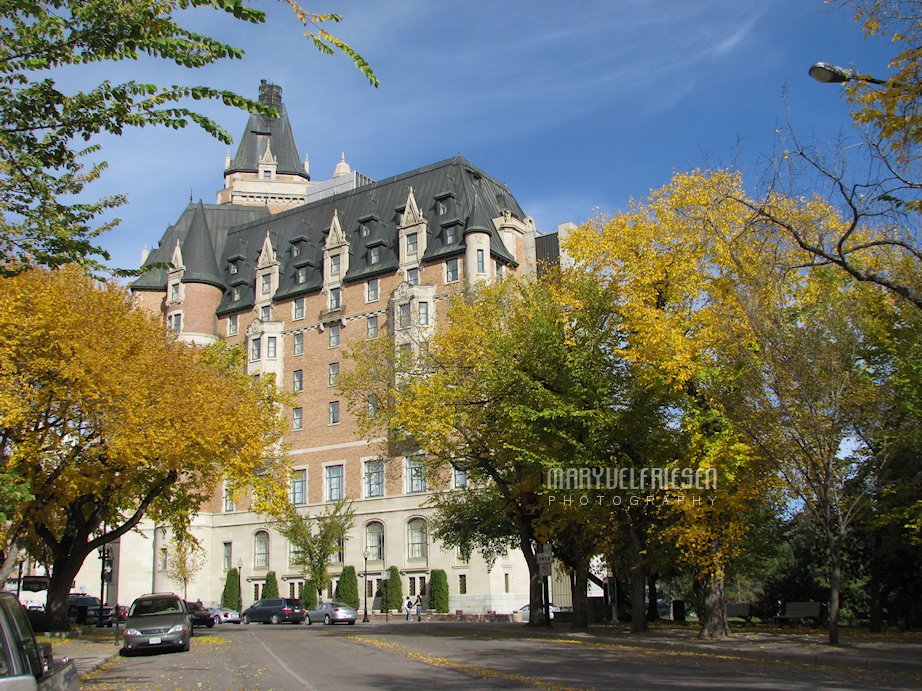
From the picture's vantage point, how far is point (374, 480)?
61000mm

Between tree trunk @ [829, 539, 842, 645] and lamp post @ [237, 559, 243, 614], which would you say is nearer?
tree trunk @ [829, 539, 842, 645]

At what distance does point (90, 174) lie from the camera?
12.0 m

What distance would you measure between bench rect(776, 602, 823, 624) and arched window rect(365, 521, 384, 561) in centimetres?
3002

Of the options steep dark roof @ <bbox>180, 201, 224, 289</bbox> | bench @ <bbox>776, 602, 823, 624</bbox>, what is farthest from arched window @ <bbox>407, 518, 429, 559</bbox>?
steep dark roof @ <bbox>180, 201, 224, 289</bbox>

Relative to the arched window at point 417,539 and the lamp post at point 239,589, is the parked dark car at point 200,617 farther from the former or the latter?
the lamp post at point 239,589

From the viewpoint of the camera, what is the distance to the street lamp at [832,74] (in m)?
11.2

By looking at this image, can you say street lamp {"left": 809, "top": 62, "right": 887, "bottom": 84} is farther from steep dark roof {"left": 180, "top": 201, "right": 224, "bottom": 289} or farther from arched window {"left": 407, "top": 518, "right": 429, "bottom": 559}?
steep dark roof {"left": 180, "top": 201, "right": 224, "bottom": 289}

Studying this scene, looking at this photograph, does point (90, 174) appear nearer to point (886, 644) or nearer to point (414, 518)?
point (886, 644)

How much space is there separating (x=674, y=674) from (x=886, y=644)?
32.5 ft

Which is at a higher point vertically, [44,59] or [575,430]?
[44,59]

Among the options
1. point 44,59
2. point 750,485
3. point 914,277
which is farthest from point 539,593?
point 44,59

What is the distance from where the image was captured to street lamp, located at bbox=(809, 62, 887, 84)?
11242 mm

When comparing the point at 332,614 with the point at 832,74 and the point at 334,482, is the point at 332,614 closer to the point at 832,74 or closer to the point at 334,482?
the point at 334,482

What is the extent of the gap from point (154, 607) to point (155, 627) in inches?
62.9
